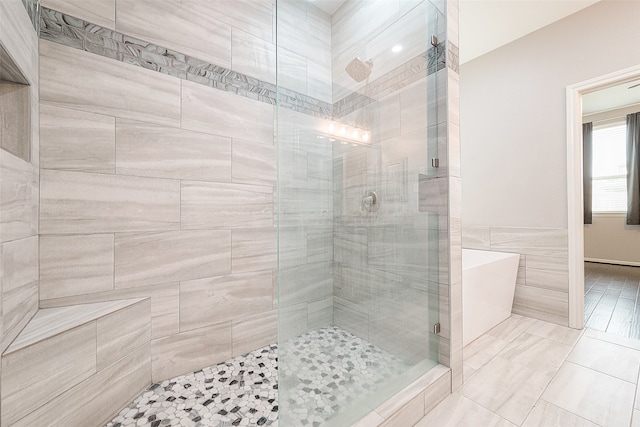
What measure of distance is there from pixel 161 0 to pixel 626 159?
266 inches

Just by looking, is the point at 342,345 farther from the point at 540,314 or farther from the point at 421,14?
the point at 540,314

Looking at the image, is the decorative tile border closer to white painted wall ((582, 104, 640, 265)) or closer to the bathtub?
the bathtub

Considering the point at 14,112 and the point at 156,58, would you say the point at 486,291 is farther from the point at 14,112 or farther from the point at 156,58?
the point at 14,112

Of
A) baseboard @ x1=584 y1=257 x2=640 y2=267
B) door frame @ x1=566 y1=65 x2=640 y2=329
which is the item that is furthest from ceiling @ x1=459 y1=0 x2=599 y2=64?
baseboard @ x1=584 y1=257 x2=640 y2=267

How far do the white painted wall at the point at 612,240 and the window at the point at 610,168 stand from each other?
0.21 metres

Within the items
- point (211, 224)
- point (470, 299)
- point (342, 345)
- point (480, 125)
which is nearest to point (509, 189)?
point (480, 125)

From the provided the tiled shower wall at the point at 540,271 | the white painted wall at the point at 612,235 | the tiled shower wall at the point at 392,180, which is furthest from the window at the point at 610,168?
Answer: the tiled shower wall at the point at 392,180

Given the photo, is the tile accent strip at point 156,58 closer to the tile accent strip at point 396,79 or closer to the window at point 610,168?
the tile accent strip at point 396,79

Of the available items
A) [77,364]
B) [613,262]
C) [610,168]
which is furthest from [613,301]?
[77,364]

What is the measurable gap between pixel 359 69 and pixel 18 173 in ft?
5.01

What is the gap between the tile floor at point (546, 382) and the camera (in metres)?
1.22

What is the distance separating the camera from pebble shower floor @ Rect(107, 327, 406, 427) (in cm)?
104

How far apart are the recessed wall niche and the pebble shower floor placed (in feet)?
4.20

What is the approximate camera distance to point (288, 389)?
100 centimetres
